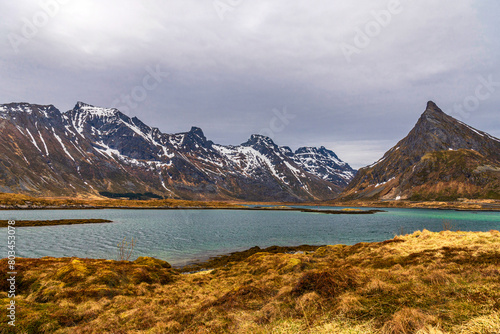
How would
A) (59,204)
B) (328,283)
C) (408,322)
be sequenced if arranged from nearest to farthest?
(408,322) → (328,283) → (59,204)

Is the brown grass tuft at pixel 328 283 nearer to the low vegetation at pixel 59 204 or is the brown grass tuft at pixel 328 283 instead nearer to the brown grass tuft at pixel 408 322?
the brown grass tuft at pixel 408 322

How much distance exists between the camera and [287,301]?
11.0m

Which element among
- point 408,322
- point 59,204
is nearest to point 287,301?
point 408,322

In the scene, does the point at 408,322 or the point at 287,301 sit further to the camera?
the point at 287,301

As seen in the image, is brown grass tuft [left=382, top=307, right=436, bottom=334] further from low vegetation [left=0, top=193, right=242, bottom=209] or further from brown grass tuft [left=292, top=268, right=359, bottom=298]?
low vegetation [left=0, top=193, right=242, bottom=209]

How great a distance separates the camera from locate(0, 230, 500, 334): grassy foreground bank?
7.96 m

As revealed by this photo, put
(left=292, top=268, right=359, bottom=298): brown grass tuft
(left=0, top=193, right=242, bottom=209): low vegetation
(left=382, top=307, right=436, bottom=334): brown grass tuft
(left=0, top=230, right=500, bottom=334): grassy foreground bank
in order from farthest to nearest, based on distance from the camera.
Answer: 1. (left=0, top=193, right=242, bottom=209): low vegetation
2. (left=292, top=268, right=359, bottom=298): brown grass tuft
3. (left=0, top=230, right=500, bottom=334): grassy foreground bank
4. (left=382, top=307, right=436, bottom=334): brown grass tuft

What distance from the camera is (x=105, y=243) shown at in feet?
149

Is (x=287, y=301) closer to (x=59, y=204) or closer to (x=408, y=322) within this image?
(x=408, y=322)

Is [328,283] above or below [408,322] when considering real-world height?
below

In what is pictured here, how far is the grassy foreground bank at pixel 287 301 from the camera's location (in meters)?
7.96

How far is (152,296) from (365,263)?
15487mm

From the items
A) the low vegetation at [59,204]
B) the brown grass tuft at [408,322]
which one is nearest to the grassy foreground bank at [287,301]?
the brown grass tuft at [408,322]

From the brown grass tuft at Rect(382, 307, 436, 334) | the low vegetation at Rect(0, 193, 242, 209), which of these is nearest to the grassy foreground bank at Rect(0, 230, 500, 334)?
the brown grass tuft at Rect(382, 307, 436, 334)
